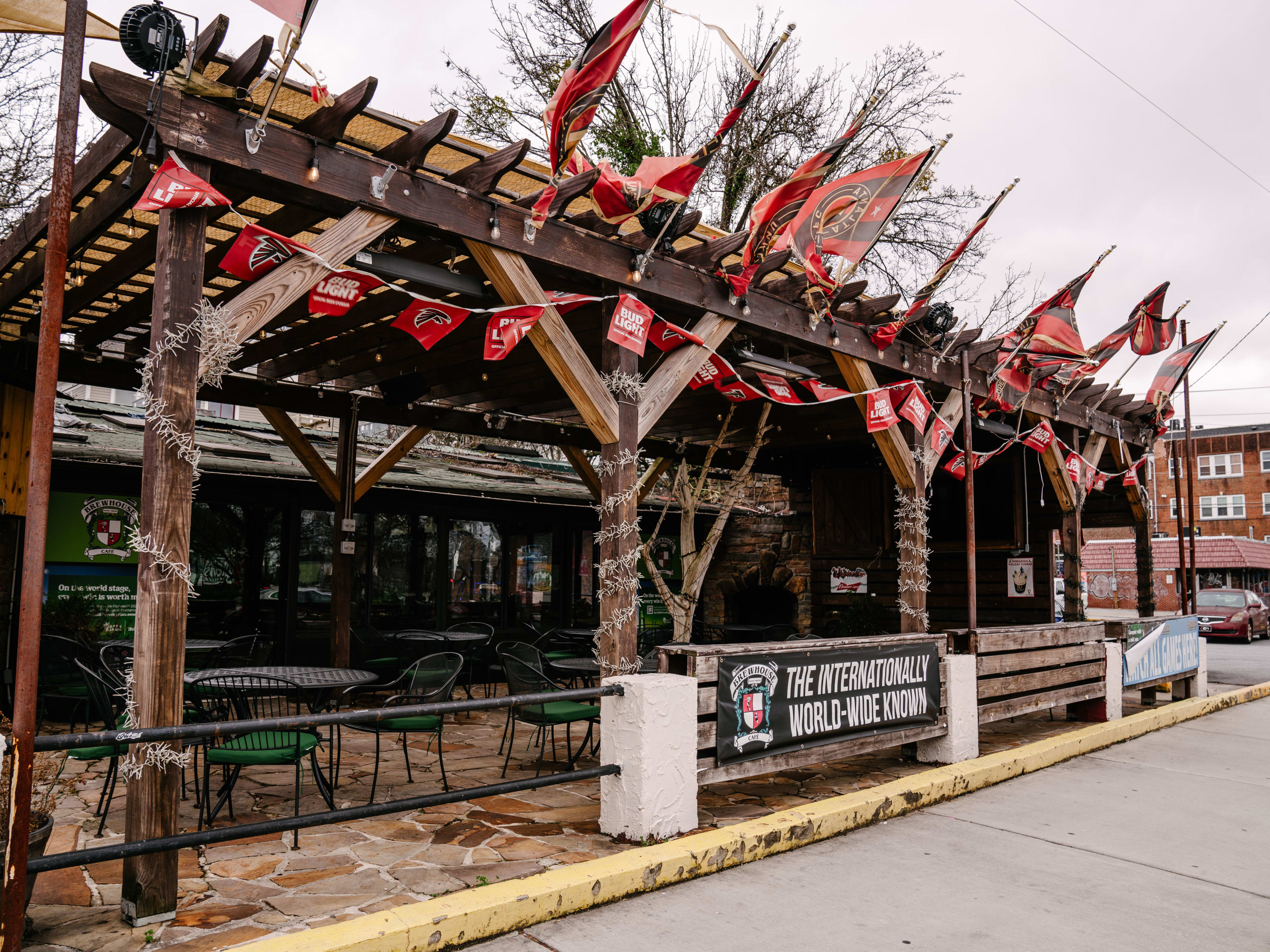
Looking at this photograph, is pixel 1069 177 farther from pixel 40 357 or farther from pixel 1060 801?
pixel 40 357

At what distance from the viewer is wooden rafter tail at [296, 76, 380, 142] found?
148 inches

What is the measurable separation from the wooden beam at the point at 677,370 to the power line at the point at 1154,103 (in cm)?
508

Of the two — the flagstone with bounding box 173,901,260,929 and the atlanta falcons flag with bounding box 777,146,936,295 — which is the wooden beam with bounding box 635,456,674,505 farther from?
the flagstone with bounding box 173,901,260,929

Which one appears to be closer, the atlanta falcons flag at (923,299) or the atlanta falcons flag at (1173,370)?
the atlanta falcons flag at (923,299)

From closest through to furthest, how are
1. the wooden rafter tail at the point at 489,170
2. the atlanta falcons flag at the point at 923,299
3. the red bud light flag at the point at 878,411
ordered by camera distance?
the wooden rafter tail at the point at 489,170, the atlanta falcons flag at the point at 923,299, the red bud light flag at the point at 878,411

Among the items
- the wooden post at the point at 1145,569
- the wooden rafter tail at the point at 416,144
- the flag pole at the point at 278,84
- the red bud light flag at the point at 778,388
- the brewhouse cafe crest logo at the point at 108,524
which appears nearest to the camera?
the flag pole at the point at 278,84

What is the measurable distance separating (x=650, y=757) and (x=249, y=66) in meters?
3.71

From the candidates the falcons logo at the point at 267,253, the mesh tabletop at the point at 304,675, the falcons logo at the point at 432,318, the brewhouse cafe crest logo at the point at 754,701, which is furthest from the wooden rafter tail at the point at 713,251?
the mesh tabletop at the point at 304,675

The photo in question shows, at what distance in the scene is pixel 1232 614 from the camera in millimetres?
21062

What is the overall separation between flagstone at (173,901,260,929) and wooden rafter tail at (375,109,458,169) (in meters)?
3.44

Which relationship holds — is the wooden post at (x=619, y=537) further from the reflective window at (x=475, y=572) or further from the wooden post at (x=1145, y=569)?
the wooden post at (x=1145, y=569)

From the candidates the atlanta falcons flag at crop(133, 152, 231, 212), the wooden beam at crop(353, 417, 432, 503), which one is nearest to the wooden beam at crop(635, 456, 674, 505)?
the wooden beam at crop(353, 417, 432, 503)

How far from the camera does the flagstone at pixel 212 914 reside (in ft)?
10.6

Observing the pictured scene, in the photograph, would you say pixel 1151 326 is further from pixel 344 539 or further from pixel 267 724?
pixel 267 724
